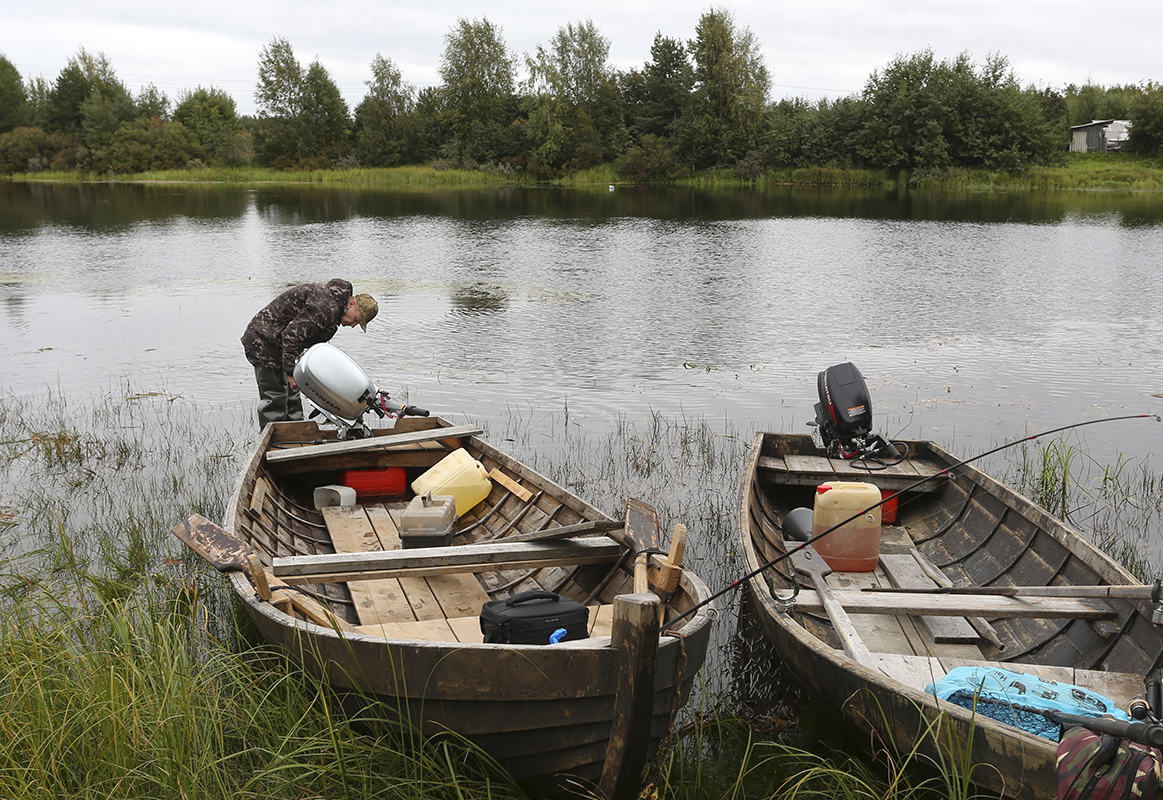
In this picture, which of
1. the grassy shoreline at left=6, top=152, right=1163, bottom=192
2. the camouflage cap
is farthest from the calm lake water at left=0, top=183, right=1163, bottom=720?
the grassy shoreline at left=6, top=152, right=1163, bottom=192

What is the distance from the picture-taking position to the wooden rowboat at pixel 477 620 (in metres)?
3.17

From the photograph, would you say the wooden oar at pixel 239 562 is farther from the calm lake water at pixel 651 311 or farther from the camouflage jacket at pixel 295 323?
the calm lake water at pixel 651 311

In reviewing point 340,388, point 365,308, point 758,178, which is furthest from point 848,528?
point 758,178

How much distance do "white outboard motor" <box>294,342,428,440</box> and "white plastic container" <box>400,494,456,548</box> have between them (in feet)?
5.91

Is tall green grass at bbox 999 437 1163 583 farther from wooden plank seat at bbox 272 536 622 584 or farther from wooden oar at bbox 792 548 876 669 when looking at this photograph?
wooden plank seat at bbox 272 536 622 584

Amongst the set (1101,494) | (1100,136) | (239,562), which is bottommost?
(1101,494)

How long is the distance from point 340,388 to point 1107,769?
595 centimetres

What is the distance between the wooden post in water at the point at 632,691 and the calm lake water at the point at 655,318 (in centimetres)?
194

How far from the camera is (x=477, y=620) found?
14.6 ft

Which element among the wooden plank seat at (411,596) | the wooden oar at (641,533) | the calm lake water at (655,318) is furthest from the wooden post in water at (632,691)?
the calm lake water at (655,318)

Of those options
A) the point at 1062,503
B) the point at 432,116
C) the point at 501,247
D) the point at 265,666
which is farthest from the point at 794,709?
the point at 432,116

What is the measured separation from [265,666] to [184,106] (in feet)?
291

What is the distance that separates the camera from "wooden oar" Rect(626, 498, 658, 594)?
403 centimetres

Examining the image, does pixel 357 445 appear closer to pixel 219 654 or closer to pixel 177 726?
pixel 219 654
